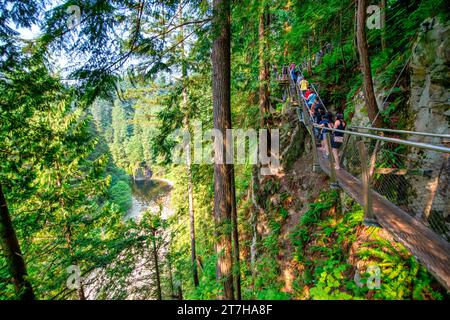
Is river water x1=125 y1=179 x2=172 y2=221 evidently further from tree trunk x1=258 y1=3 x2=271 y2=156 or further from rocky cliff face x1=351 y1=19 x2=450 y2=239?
rocky cliff face x1=351 y1=19 x2=450 y2=239

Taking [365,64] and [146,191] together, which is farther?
[146,191]

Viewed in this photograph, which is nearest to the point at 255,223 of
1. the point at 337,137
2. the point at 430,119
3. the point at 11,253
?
the point at 337,137

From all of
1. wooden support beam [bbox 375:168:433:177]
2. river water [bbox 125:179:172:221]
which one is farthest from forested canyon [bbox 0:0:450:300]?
river water [bbox 125:179:172:221]

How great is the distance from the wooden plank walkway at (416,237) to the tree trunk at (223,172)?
7.70 ft

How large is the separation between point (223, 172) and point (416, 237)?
3113 millimetres

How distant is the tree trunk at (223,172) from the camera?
4.38 metres

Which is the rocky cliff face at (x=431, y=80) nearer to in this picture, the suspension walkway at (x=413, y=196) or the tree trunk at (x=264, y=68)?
the suspension walkway at (x=413, y=196)

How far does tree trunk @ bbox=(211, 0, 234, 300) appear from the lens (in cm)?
438

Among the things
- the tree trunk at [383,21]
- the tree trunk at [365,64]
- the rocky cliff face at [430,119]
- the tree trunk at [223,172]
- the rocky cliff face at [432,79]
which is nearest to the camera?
the rocky cliff face at [430,119]

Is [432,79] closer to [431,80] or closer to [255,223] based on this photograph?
[431,80]

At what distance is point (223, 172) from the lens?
4.50m

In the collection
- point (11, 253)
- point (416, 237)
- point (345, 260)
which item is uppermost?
point (416, 237)

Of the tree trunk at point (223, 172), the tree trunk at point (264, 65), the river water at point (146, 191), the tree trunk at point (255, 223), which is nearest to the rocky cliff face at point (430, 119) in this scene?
the tree trunk at point (223, 172)

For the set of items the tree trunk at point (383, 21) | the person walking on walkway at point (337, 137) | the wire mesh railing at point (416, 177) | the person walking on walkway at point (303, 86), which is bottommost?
the wire mesh railing at point (416, 177)
